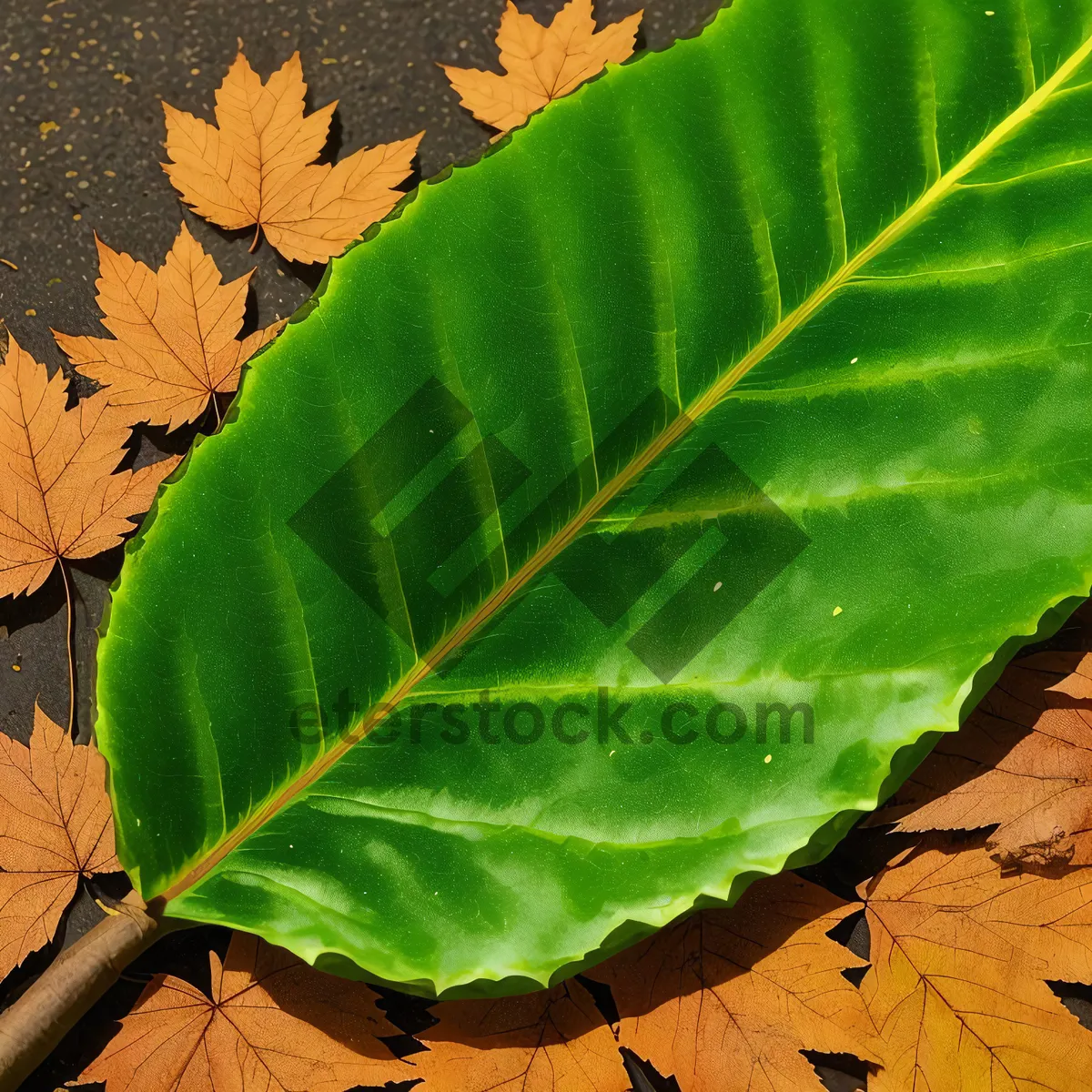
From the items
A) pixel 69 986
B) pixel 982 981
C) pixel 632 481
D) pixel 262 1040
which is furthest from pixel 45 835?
pixel 982 981

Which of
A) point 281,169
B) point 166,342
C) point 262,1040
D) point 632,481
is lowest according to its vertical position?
point 262,1040

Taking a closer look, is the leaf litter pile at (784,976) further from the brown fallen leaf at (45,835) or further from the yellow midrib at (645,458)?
the yellow midrib at (645,458)

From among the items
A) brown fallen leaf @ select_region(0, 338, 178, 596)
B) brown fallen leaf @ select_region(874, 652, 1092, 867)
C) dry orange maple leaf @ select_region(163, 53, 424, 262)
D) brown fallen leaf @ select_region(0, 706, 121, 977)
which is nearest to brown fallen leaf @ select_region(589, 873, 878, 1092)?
brown fallen leaf @ select_region(874, 652, 1092, 867)

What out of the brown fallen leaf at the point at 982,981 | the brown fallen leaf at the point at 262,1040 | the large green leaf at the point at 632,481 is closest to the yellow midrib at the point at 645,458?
the large green leaf at the point at 632,481

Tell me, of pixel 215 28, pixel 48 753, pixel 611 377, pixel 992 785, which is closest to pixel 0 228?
pixel 215 28

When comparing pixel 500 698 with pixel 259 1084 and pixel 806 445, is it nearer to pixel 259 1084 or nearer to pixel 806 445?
pixel 806 445

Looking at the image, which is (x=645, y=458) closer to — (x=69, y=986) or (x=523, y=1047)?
(x=523, y=1047)

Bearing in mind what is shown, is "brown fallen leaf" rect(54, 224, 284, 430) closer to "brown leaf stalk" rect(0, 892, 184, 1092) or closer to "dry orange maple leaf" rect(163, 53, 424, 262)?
"dry orange maple leaf" rect(163, 53, 424, 262)

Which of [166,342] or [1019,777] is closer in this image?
[1019,777]
